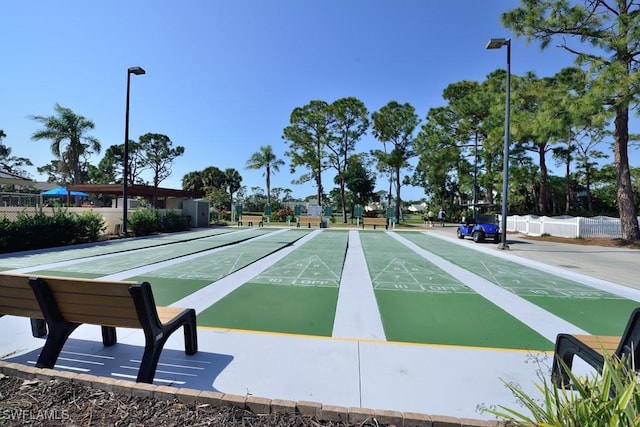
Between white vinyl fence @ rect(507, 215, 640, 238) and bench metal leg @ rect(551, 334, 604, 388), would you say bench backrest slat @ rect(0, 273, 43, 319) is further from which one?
white vinyl fence @ rect(507, 215, 640, 238)

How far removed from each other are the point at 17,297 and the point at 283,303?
3.25 meters

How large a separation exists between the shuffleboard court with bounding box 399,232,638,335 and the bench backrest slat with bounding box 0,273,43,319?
645cm

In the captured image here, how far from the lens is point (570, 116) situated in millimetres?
13336

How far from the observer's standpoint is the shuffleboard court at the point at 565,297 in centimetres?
466

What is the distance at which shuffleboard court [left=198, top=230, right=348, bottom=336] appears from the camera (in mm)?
4234

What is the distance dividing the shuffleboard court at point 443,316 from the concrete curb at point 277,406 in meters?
2.07

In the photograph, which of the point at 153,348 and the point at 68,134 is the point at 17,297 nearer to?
the point at 153,348

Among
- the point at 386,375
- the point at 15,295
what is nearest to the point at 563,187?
the point at 386,375

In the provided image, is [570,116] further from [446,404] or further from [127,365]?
[127,365]

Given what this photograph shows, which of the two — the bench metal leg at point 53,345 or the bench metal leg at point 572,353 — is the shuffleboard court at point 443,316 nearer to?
the bench metal leg at point 572,353

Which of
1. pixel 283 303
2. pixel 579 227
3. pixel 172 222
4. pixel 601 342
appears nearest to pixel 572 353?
pixel 601 342

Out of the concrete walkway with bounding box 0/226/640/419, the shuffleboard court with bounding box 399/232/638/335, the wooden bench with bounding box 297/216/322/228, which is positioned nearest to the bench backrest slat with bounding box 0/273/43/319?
the concrete walkway with bounding box 0/226/640/419

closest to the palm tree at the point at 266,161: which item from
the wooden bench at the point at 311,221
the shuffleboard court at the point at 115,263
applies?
the wooden bench at the point at 311,221

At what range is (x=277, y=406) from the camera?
6.40ft
